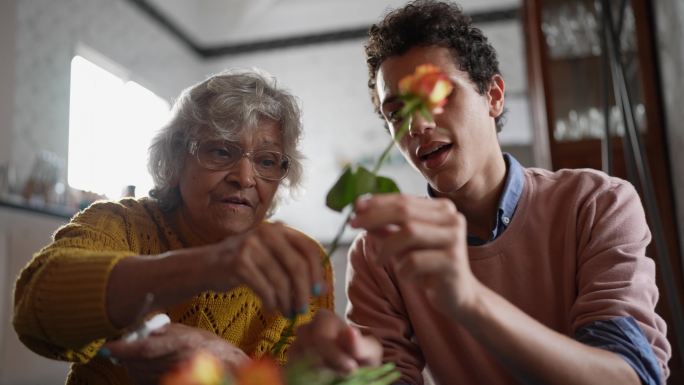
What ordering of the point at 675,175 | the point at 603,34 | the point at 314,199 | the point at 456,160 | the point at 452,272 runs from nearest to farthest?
1. the point at 452,272
2. the point at 456,160
3. the point at 603,34
4. the point at 675,175
5. the point at 314,199

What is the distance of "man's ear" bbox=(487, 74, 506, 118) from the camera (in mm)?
1295

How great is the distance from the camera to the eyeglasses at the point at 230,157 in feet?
3.90

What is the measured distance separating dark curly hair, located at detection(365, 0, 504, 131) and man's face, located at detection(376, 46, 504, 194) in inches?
0.9

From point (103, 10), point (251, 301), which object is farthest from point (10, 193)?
point (251, 301)

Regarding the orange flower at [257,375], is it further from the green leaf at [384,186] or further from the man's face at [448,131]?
the man's face at [448,131]

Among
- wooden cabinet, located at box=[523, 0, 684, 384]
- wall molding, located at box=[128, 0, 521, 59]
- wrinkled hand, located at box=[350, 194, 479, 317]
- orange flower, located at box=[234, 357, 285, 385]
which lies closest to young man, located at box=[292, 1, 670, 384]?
wrinkled hand, located at box=[350, 194, 479, 317]

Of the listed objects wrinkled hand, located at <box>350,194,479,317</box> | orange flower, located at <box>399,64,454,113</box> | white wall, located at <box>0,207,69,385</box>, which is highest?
orange flower, located at <box>399,64,454,113</box>

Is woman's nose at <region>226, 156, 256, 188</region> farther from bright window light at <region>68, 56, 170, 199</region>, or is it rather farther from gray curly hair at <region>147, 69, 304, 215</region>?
bright window light at <region>68, 56, 170, 199</region>

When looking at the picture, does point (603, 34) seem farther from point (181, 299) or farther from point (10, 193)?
point (10, 193)

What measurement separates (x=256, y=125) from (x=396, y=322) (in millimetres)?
466

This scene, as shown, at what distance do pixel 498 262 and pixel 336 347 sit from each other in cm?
56

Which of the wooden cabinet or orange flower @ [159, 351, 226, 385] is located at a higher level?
the wooden cabinet

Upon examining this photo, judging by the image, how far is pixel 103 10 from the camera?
14.5 feet

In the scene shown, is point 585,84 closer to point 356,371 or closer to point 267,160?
point 267,160
